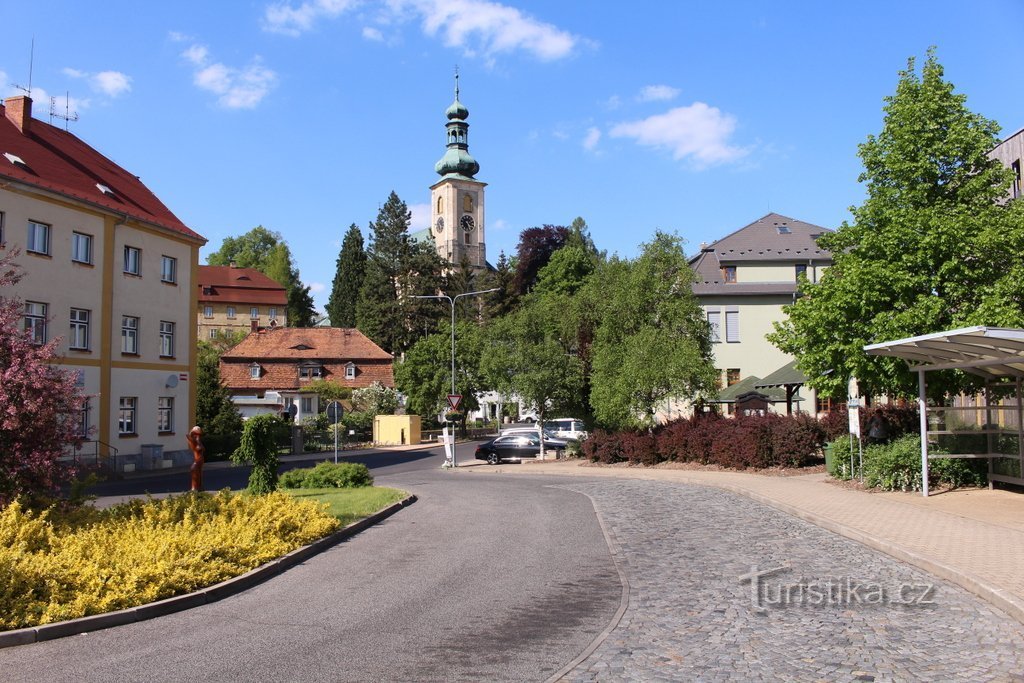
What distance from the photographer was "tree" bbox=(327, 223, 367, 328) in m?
98.4

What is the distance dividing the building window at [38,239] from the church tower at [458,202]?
261ft

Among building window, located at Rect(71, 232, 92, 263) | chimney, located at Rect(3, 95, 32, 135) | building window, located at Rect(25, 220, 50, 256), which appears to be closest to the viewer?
building window, located at Rect(25, 220, 50, 256)

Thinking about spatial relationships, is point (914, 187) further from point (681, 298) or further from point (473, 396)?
point (473, 396)

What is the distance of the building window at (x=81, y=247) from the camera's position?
3108cm

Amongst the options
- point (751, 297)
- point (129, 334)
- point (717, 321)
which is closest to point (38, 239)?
point (129, 334)

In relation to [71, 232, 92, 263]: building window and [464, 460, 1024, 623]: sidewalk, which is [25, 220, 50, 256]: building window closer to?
[71, 232, 92, 263]: building window

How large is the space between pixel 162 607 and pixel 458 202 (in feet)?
344

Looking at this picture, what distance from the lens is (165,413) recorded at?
118 ft

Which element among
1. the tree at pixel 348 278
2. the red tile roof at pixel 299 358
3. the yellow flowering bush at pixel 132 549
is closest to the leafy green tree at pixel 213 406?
the red tile roof at pixel 299 358

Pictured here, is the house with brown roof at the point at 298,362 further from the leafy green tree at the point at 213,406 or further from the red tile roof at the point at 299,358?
the leafy green tree at the point at 213,406

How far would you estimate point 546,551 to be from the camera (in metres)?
12.3

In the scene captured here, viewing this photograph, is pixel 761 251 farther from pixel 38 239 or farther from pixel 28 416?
pixel 28 416

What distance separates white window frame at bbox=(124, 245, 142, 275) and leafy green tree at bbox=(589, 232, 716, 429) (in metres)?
18.6

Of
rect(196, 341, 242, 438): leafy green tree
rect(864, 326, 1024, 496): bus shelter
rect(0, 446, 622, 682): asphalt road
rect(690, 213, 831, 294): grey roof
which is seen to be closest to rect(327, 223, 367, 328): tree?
rect(196, 341, 242, 438): leafy green tree
